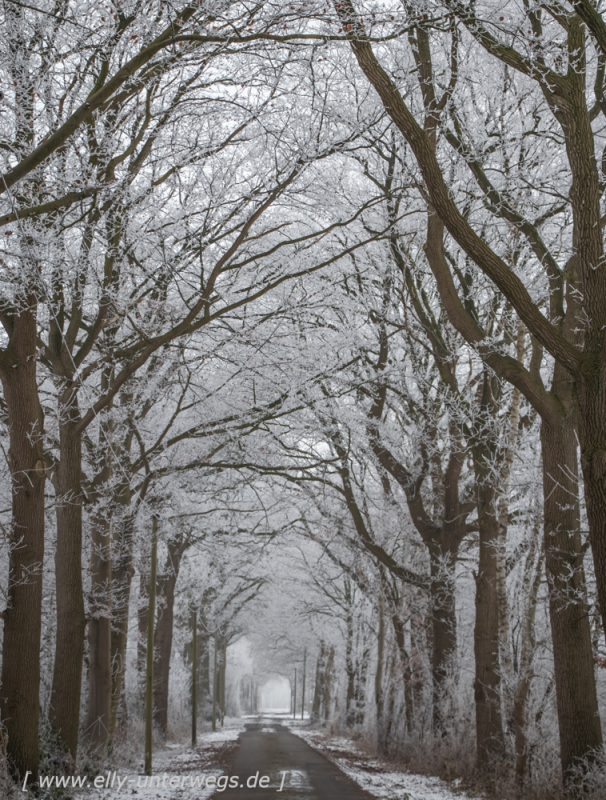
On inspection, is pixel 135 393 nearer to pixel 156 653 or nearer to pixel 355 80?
pixel 355 80

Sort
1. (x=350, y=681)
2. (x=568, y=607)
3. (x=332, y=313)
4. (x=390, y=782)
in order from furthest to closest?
(x=350, y=681) → (x=332, y=313) → (x=390, y=782) → (x=568, y=607)

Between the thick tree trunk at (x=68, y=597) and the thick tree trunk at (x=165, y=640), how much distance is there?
12.6 m

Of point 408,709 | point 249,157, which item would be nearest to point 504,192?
point 249,157

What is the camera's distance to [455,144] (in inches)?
404

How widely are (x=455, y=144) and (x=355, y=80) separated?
2100mm

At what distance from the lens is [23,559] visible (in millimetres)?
9070

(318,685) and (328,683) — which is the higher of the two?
(328,683)

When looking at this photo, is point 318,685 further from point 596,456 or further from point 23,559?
point 596,456

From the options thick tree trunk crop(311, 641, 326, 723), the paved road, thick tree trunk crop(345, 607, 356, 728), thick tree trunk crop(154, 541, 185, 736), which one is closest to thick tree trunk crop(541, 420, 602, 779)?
the paved road

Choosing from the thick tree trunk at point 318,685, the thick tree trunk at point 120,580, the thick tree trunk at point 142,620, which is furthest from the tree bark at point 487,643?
the thick tree trunk at point 318,685

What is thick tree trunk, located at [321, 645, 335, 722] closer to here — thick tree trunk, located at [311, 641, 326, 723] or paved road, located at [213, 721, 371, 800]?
thick tree trunk, located at [311, 641, 326, 723]

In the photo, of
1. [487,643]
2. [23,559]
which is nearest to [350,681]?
[487,643]

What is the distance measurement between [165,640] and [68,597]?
14.0 m

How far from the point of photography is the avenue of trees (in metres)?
7.53
